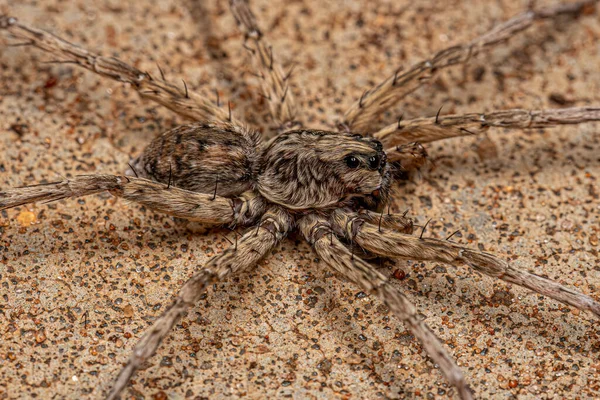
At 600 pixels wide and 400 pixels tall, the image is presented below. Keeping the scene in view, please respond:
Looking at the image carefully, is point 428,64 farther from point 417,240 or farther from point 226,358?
point 226,358

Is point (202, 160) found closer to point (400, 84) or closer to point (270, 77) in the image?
point (270, 77)

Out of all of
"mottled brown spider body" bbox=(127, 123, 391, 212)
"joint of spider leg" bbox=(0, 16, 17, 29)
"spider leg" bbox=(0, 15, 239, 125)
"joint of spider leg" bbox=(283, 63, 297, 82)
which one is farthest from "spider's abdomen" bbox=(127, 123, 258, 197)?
"joint of spider leg" bbox=(0, 16, 17, 29)

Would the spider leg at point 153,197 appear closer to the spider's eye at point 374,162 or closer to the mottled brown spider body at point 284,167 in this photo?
the mottled brown spider body at point 284,167

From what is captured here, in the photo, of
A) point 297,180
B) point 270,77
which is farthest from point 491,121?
point 270,77

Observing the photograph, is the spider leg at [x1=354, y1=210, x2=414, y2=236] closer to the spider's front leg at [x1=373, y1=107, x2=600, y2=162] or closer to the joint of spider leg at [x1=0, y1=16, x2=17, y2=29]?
the spider's front leg at [x1=373, y1=107, x2=600, y2=162]

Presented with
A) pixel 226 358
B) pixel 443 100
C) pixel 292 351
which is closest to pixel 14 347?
pixel 226 358

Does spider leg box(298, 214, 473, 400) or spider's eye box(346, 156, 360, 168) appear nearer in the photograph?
spider leg box(298, 214, 473, 400)
